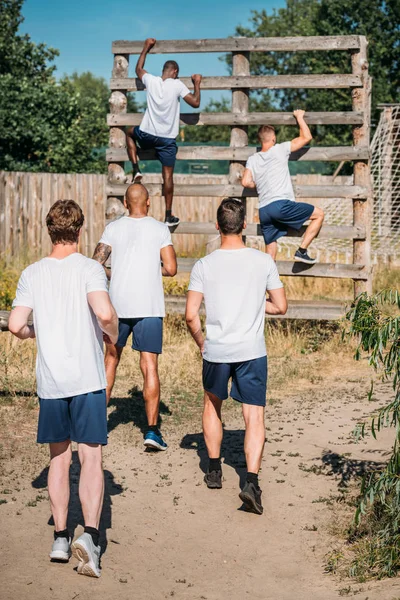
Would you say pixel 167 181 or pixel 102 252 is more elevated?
pixel 167 181

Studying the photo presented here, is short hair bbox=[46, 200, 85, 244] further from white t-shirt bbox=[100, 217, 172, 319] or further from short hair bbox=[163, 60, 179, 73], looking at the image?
short hair bbox=[163, 60, 179, 73]

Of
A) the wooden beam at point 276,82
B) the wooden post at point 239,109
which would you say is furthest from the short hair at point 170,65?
the wooden post at point 239,109

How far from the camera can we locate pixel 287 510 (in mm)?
6012

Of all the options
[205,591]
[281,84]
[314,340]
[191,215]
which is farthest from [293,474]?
[191,215]

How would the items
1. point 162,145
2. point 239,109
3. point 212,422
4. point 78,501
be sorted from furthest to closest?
point 239,109 < point 162,145 < point 212,422 < point 78,501

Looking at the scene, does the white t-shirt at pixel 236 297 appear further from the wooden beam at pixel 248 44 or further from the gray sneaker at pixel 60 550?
the wooden beam at pixel 248 44

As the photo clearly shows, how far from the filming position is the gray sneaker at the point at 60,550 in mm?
4965

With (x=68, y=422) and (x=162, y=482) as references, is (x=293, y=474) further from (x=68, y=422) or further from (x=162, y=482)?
(x=68, y=422)

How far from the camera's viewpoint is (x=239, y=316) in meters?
5.84

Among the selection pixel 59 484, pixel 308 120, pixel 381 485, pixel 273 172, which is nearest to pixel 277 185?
pixel 273 172

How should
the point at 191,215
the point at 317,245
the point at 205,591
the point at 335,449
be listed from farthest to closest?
the point at 191,215, the point at 317,245, the point at 335,449, the point at 205,591

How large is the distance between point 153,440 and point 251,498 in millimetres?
1500

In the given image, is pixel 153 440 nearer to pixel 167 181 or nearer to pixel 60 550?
pixel 60 550

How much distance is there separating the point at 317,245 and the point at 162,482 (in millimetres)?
10558
